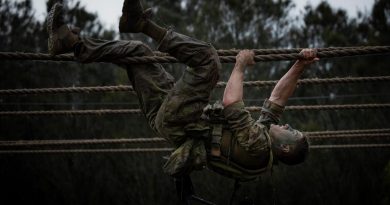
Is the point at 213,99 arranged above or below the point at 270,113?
below

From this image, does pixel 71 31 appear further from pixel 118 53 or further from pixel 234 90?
pixel 234 90

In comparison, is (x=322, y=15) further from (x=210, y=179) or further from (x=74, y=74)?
(x=210, y=179)

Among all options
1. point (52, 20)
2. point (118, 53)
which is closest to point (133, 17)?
point (118, 53)

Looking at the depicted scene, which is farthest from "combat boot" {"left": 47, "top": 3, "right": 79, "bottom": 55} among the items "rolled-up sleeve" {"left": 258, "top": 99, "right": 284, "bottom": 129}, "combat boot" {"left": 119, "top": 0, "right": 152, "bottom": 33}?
"rolled-up sleeve" {"left": 258, "top": 99, "right": 284, "bottom": 129}

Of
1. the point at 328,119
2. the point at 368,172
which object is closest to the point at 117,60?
the point at 368,172

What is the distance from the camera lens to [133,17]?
102 inches

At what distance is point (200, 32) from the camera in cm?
1435

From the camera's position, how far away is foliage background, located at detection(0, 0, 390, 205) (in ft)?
25.5

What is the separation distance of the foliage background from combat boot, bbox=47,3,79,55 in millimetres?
3323

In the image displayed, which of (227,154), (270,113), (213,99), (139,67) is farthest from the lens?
(213,99)

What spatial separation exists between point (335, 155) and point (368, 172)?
24.7 inches

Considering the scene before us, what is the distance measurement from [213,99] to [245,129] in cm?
731

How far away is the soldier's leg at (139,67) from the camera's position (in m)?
2.66

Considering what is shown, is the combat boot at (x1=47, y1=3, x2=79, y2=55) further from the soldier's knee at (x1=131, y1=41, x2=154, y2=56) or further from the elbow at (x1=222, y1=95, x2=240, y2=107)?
the elbow at (x1=222, y1=95, x2=240, y2=107)
